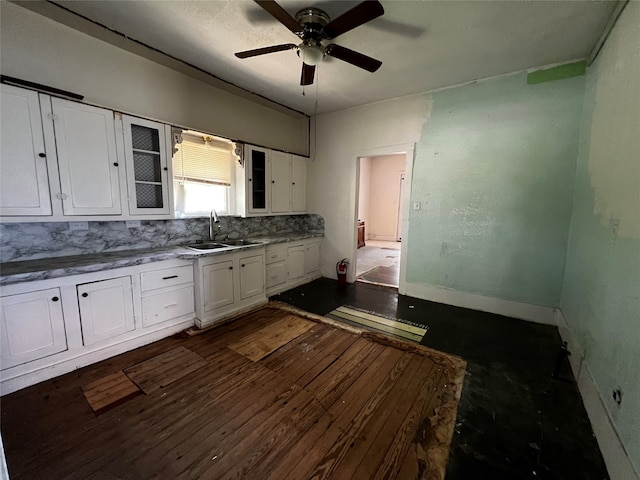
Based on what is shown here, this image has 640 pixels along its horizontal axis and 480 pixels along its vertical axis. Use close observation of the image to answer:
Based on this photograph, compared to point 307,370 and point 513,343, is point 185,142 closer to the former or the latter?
point 307,370

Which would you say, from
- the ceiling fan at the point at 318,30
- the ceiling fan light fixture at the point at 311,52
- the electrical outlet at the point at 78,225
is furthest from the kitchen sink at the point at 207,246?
the ceiling fan light fixture at the point at 311,52

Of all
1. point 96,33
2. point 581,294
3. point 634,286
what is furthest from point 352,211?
point 96,33

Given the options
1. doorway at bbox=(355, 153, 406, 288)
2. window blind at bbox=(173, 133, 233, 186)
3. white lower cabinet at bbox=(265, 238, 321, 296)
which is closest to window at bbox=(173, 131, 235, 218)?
window blind at bbox=(173, 133, 233, 186)

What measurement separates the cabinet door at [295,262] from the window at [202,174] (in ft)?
3.75

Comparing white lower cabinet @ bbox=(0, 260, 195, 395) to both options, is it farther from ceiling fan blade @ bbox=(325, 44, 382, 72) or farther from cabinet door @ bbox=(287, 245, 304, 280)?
ceiling fan blade @ bbox=(325, 44, 382, 72)

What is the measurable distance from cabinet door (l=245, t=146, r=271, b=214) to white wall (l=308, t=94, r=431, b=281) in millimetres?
1058

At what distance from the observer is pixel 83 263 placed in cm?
208

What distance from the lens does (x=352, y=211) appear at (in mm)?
4250

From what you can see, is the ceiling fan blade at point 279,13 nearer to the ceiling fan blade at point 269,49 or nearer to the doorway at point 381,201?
the ceiling fan blade at point 269,49

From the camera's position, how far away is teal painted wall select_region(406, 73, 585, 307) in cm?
275

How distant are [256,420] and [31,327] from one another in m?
1.77

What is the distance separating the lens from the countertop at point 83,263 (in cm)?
179

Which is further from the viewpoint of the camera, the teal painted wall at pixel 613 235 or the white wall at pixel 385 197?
the white wall at pixel 385 197

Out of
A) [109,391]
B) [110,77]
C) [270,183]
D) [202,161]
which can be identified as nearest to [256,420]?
[109,391]
